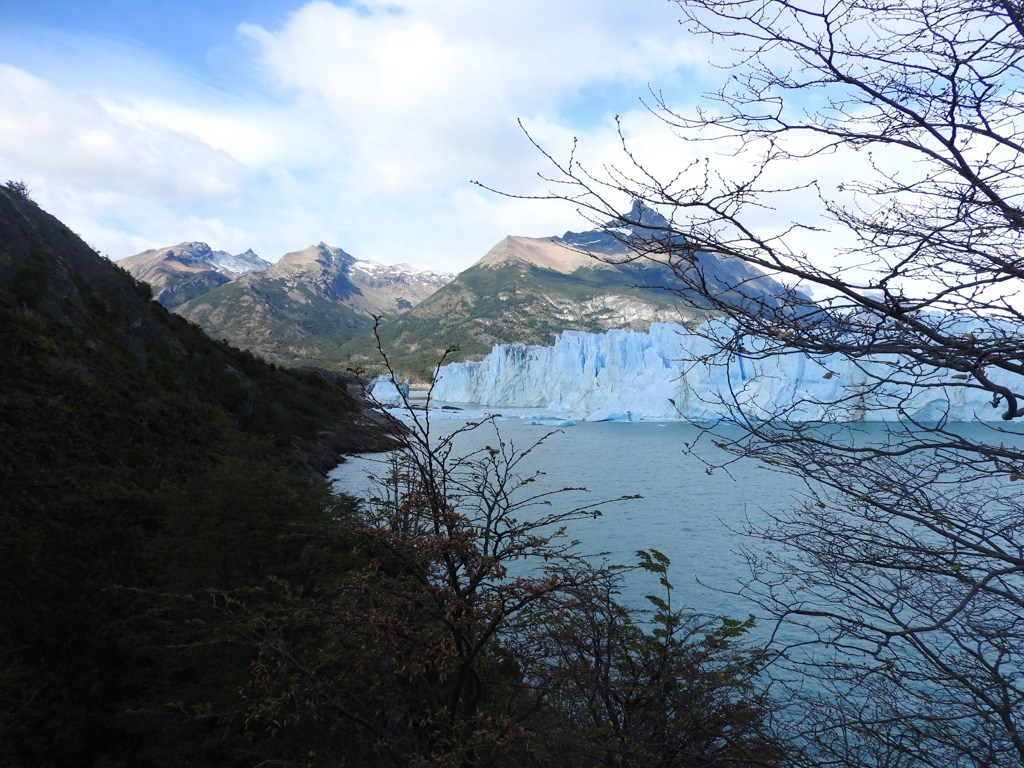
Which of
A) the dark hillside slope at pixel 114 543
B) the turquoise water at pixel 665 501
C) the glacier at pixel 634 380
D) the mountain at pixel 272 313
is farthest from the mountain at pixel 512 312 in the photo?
the dark hillside slope at pixel 114 543

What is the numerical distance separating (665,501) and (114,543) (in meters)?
14.4

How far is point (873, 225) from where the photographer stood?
8.01ft

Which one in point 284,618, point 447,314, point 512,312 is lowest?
point 284,618

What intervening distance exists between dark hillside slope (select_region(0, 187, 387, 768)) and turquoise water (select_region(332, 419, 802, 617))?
5.37 ft

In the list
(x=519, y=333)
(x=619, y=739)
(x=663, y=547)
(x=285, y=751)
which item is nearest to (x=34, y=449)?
(x=285, y=751)

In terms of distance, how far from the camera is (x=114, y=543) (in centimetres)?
691

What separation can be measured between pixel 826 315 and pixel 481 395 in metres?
56.1

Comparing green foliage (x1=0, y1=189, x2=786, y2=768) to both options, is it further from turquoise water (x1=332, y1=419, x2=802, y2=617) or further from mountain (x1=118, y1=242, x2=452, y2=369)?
mountain (x1=118, y1=242, x2=452, y2=369)

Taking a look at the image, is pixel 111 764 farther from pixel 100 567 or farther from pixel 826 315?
pixel 826 315

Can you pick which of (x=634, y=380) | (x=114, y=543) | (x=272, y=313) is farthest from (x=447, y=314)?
(x=114, y=543)

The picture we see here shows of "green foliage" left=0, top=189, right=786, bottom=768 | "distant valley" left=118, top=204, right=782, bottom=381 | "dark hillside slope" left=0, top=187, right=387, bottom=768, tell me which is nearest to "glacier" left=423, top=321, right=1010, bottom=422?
"dark hillside slope" left=0, top=187, right=387, bottom=768

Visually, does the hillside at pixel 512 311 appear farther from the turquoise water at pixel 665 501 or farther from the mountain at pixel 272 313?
the turquoise water at pixel 665 501

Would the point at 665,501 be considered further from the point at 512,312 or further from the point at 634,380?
the point at 512,312

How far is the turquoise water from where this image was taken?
10594 mm
